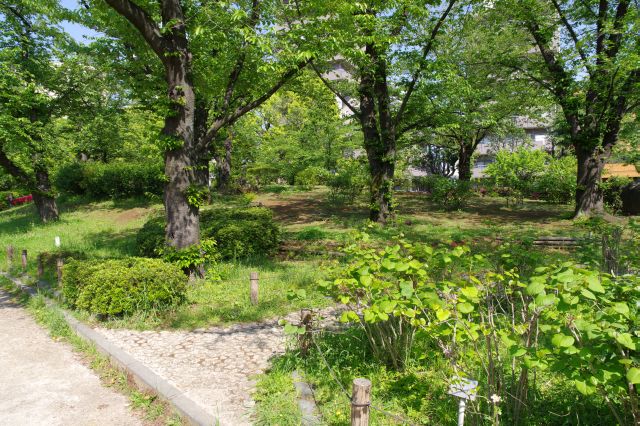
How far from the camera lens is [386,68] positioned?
13.1m

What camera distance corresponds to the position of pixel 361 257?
15.4ft

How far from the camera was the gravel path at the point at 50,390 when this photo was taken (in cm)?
412

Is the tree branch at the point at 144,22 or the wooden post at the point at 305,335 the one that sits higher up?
the tree branch at the point at 144,22

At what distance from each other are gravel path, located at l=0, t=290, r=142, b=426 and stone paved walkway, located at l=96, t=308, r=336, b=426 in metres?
0.55

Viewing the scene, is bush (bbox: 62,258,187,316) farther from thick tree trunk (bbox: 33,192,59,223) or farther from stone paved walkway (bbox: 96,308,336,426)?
thick tree trunk (bbox: 33,192,59,223)

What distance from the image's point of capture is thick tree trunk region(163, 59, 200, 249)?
7.84 meters

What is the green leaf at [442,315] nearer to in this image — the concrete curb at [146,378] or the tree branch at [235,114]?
the concrete curb at [146,378]

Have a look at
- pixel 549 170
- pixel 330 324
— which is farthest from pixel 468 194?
pixel 330 324

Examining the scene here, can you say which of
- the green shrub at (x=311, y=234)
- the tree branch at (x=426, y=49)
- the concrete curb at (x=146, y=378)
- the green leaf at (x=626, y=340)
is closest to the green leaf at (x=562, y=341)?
the green leaf at (x=626, y=340)

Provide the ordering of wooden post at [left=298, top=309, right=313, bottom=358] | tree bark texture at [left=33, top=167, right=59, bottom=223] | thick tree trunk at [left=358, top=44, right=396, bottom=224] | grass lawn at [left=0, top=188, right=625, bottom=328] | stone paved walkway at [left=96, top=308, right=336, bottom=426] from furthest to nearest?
tree bark texture at [left=33, top=167, right=59, bottom=223], thick tree trunk at [left=358, top=44, right=396, bottom=224], grass lawn at [left=0, top=188, right=625, bottom=328], wooden post at [left=298, top=309, right=313, bottom=358], stone paved walkway at [left=96, top=308, right=336, bottom=426]

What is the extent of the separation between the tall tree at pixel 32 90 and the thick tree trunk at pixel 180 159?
10.3m

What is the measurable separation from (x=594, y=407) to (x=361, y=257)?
256 centimetres

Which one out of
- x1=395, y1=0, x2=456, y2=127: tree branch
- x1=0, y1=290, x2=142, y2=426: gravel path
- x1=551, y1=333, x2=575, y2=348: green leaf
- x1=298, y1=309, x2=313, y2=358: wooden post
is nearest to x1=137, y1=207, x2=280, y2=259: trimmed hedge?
x1=0, y1=290, x2=142, y2=426: gravel path

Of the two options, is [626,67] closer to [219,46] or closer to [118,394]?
[219,46]
